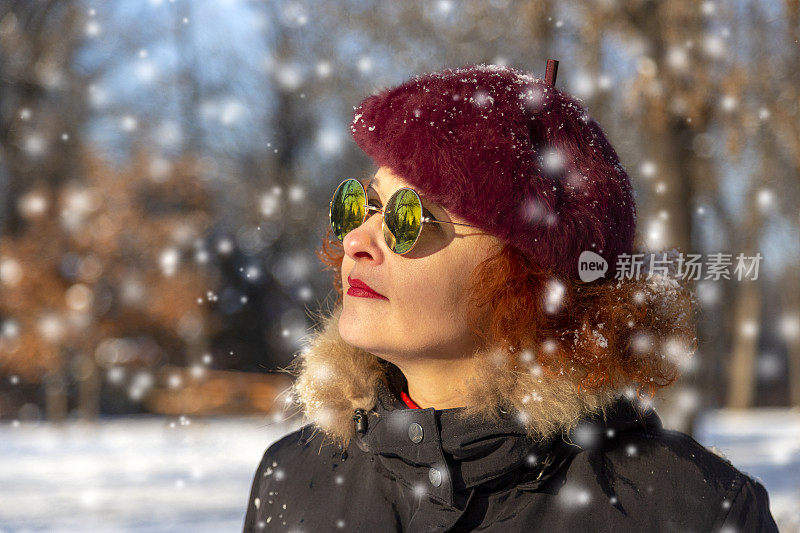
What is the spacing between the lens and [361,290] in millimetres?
1718

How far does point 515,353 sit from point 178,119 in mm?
9327

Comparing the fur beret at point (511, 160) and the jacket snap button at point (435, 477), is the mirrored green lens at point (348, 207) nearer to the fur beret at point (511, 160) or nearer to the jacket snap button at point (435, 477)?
the fur beret at point (511, 160)

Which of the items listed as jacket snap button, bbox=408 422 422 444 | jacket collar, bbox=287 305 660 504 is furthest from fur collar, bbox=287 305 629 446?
jacket snap button, bbox=408 422 422 444

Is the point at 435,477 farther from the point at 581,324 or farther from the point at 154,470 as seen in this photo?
the point at 154,470

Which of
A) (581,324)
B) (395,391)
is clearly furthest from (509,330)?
(395,391)

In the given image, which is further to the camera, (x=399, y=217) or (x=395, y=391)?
(x=395, y=391)

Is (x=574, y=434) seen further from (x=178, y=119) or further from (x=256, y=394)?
(x=256, y=394)

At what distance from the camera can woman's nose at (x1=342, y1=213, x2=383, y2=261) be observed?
5.52 feet

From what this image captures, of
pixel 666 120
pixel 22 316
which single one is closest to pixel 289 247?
pixel 22 316

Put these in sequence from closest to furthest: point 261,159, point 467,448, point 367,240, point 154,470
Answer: point 467,448
point 367,240
point 154,470
point 261,159

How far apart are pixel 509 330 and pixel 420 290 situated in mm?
239

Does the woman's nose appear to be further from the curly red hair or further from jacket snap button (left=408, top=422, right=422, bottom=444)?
jacket snap button (left=408, top=422, right=422, bottom=444)

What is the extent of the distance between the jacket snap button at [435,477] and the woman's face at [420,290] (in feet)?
0.90

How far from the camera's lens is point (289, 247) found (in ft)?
37.6
